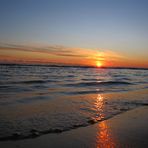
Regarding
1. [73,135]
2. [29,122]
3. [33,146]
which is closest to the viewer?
[33,146]

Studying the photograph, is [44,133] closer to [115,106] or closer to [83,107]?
[83,107]

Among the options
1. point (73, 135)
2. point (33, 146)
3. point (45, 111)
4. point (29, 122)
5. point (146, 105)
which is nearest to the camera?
point (33, 146)

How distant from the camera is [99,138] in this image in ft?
16.6

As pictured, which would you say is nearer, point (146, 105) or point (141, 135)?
point (141, 135)

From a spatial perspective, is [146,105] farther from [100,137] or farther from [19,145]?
[19,145]

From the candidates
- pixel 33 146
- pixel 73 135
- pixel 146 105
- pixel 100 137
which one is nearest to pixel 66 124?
pixel 73 135

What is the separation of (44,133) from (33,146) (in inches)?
36.0

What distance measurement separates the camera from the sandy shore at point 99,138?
456cm

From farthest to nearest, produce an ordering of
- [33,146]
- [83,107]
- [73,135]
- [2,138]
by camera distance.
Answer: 1. [83,107]
2. [73,135]
3. [2,138]
4. [33,146]

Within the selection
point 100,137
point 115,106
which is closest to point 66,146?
point 100,137

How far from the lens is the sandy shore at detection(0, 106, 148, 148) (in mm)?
4559

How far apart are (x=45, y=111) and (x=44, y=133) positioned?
7.96 feet

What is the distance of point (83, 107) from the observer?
28.9 feet

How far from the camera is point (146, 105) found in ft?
32.1
